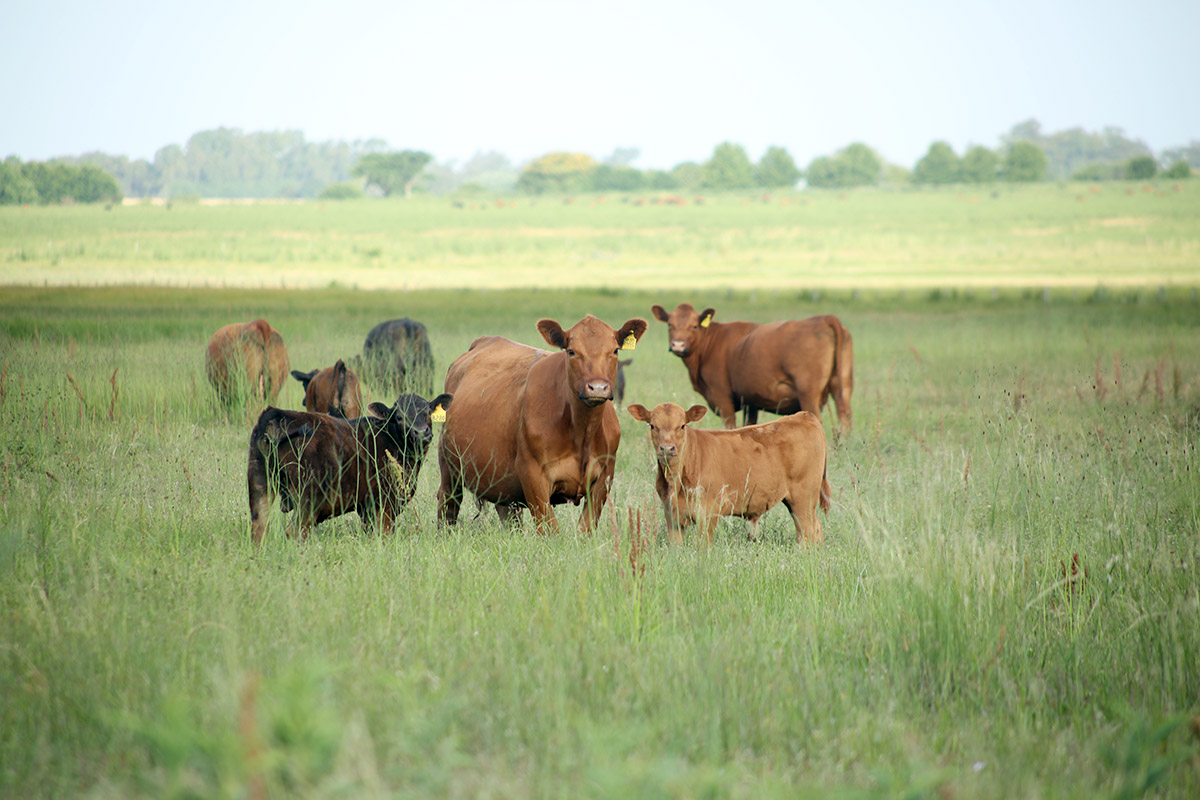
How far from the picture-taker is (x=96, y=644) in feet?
12.5

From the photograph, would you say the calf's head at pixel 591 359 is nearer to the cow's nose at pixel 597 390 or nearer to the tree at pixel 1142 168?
the cow's nose at pixel 597 390

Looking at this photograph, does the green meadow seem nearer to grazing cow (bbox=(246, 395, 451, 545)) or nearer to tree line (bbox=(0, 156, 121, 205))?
grazing cow (bbox=(246, 395, 451, 545))

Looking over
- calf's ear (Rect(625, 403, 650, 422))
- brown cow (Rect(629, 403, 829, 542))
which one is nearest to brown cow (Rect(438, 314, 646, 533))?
calf's ear (Rect(625, 403, 650, 422))

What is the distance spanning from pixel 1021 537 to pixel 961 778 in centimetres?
309

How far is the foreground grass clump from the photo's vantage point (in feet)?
9.73

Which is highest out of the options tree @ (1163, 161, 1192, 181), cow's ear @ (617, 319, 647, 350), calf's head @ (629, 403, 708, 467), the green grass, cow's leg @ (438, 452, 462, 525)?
tree @ (1163, 161, 1192, 181)

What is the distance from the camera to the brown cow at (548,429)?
19.3 feet

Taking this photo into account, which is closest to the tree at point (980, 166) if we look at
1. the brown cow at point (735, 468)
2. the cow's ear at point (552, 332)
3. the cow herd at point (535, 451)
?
the brown cow at point (735, 468)

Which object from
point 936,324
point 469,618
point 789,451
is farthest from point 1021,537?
point 936,324

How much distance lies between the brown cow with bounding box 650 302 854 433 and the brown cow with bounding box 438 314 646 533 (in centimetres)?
470

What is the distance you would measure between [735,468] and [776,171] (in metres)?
117

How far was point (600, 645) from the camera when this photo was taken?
4172 mm

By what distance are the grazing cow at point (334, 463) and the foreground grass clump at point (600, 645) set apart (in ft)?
0.89

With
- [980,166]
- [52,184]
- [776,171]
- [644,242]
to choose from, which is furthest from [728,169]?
[52,184]
